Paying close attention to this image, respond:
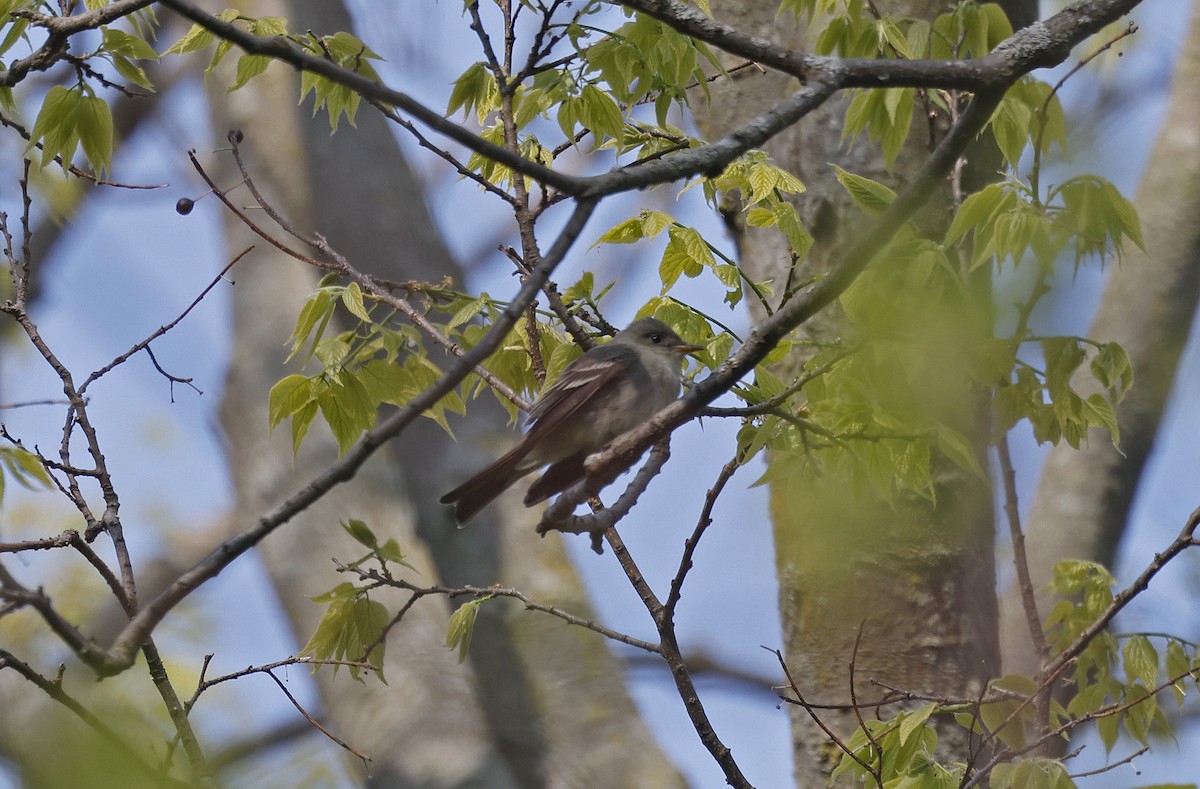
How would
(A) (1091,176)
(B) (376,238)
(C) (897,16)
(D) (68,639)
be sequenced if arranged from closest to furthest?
(D) (68,639)
(A) (1091,176)
(C) (897,16)
(B) (376,238)

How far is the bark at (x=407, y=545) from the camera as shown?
5.74 metres

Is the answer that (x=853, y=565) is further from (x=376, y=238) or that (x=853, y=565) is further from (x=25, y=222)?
(x=376, y=238)

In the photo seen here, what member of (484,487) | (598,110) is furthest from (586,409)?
(598,110)

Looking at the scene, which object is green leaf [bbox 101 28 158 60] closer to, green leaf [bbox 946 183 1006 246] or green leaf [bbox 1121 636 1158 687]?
green leaf [bbox 946 183 1006 246]

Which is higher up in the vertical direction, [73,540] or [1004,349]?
[1004,349]

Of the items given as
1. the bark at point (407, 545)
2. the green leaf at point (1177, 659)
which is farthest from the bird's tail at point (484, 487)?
the green leaf at point (1177, 659)

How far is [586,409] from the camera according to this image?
4164 millimetres

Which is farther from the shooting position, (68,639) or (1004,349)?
(1004,349)

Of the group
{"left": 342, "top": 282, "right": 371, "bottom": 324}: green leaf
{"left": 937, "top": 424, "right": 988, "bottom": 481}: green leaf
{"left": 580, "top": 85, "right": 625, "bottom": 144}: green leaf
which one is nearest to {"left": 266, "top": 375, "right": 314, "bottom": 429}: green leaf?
{"left": 342, "top": 282, "right": 371, "bottom": 324}: green leaf

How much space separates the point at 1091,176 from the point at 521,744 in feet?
13.3

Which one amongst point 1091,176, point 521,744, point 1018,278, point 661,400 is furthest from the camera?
point 521,744

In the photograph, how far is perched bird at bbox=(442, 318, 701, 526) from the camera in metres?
3.99

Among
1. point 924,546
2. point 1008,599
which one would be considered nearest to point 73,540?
point 924,546

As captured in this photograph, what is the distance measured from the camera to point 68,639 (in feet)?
5.47
